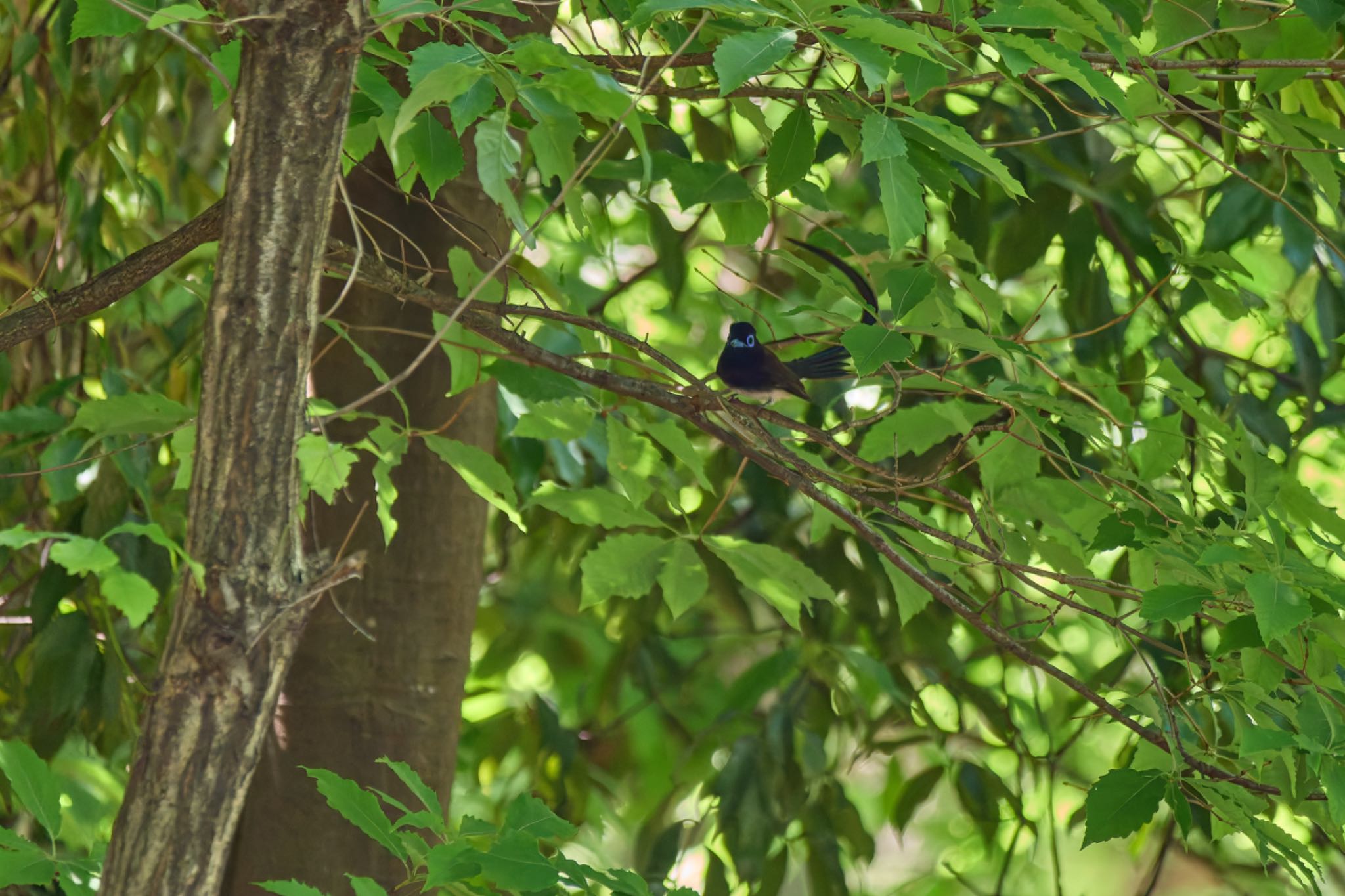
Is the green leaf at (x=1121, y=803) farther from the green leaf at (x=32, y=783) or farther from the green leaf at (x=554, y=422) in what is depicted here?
the green leaf at (x=32, y=783)

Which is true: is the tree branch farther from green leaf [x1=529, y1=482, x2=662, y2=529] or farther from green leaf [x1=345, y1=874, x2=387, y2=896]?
green leaf [x1=345, y1=874, x2=387, y2=896]

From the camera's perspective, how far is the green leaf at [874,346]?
3.73 ft

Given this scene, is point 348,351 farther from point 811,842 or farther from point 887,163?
point 811,842

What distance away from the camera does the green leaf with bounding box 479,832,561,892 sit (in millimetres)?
938

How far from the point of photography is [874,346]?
1145 millimetres

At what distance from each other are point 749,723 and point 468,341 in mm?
1410

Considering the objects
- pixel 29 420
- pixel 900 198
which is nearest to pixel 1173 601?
pixel 900 198

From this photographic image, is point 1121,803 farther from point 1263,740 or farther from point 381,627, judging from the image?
point 381,627

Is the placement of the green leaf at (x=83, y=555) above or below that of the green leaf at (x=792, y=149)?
below

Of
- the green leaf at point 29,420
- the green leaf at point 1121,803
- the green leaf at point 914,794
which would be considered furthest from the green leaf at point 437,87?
the green leaf at point 914,794

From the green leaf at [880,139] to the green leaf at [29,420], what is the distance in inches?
49.5

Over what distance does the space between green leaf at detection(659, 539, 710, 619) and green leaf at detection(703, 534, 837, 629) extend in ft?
0.10

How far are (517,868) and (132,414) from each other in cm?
72

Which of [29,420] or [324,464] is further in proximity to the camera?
[29,420]
